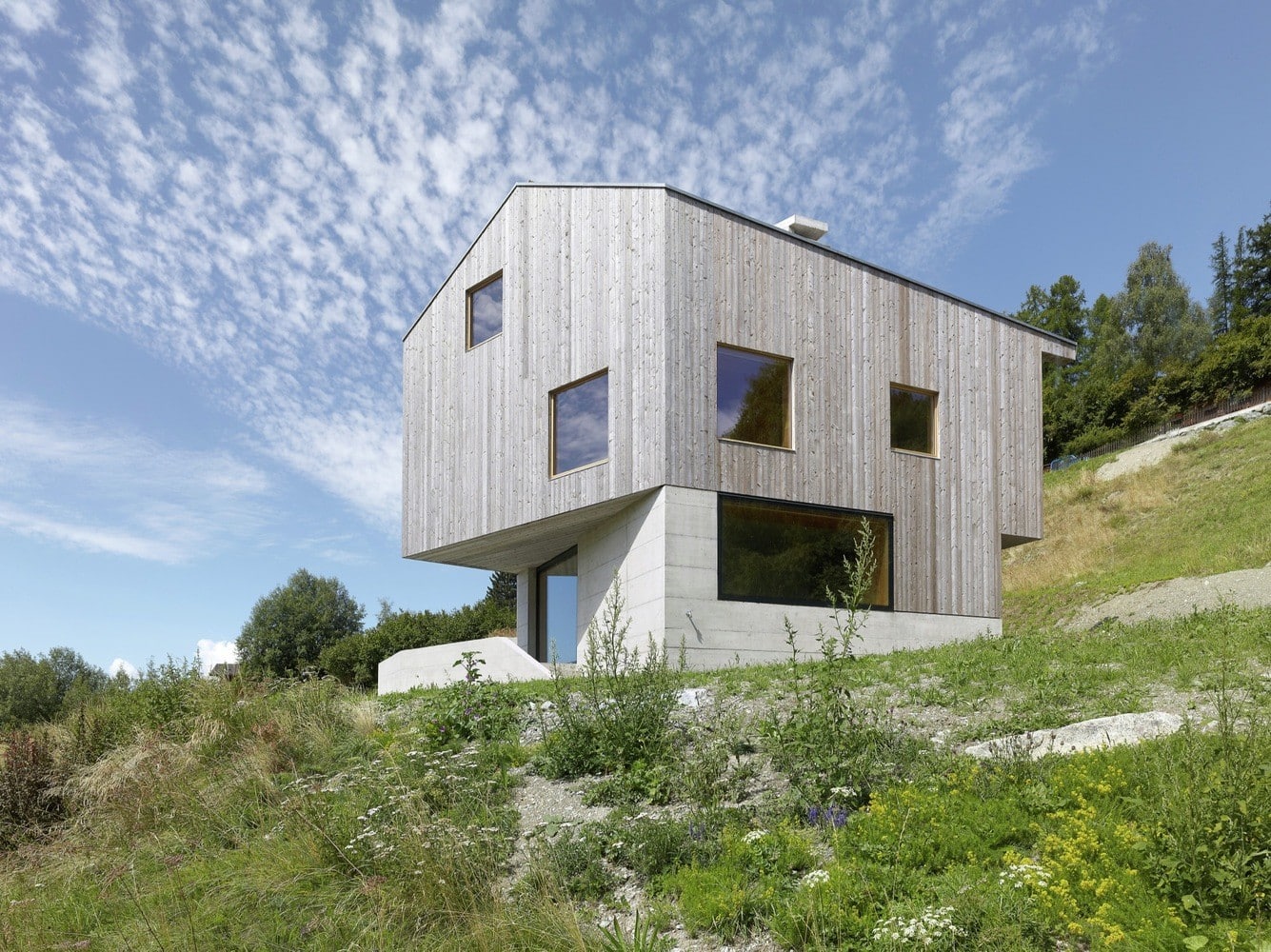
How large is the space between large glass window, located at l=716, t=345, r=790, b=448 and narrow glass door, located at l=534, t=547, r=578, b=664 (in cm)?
534

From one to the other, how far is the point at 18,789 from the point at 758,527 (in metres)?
9.62

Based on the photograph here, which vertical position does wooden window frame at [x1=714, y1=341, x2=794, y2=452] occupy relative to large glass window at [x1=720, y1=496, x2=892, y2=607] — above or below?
above

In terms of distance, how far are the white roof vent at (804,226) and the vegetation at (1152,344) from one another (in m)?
25.2

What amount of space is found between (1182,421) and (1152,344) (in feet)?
32.9

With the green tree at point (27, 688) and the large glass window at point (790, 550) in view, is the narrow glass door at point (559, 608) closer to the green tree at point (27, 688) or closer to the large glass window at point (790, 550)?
the large glass window at point (790, 550)

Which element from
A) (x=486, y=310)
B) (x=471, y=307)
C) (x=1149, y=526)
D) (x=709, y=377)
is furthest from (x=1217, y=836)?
(x=1149, y=526)

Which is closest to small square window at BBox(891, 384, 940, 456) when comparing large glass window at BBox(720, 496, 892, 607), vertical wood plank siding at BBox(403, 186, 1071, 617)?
vertical wood plank siding at BBox(403, 186, 1071, 617)

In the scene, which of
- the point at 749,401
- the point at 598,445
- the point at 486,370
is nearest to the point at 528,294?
the point at 486,370

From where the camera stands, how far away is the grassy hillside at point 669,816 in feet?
13.7

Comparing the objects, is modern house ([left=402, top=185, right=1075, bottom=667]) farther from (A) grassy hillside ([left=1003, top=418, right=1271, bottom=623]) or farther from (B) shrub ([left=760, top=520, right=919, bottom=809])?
(A) grassy hillside ([left=1003, top=418, right=1271, bottom=623])

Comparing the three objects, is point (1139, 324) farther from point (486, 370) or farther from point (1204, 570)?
point (486, 370)

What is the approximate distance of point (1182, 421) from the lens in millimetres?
36844

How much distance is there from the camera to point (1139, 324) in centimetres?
4750

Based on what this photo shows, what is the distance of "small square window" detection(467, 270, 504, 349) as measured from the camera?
17250 millimetres
